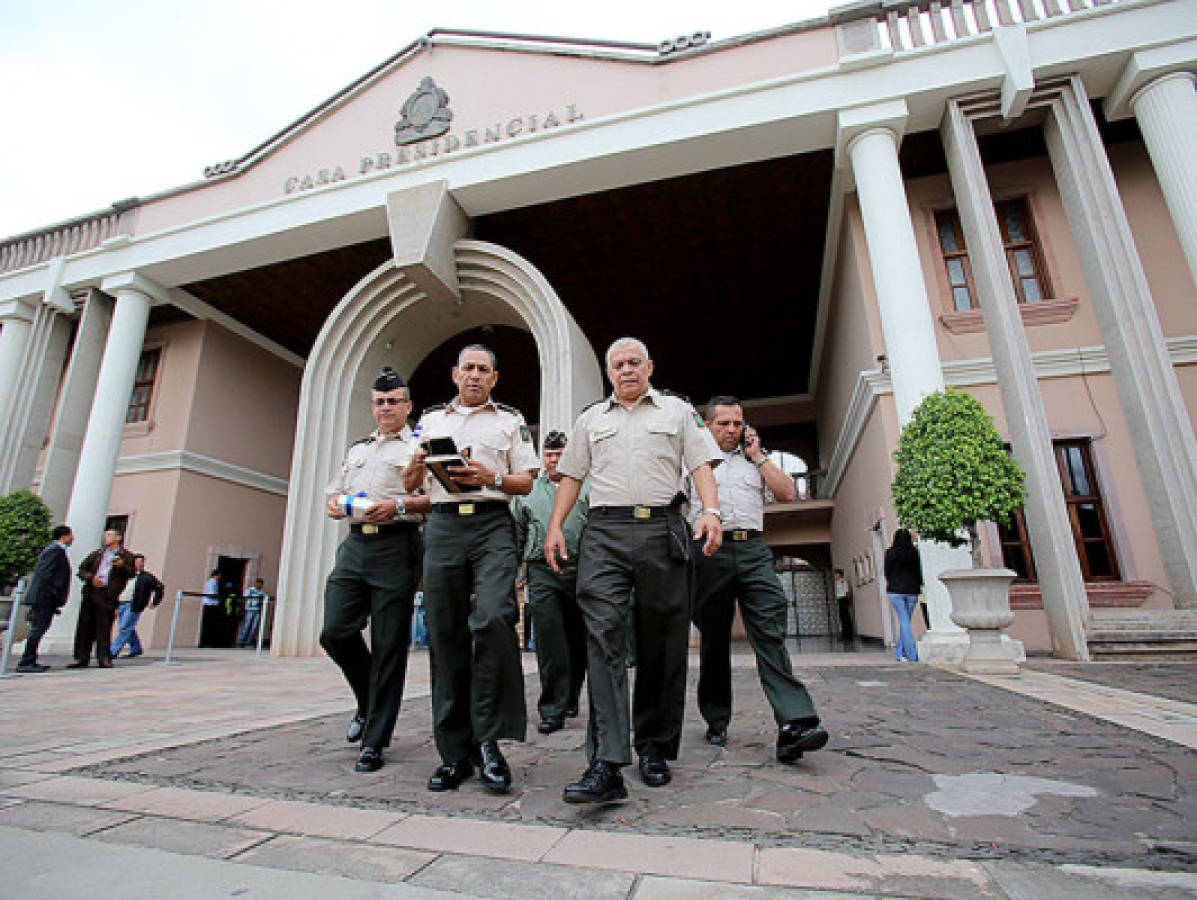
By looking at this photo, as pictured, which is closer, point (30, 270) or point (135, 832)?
point (135, 832)

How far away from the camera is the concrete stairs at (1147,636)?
20.5 ft

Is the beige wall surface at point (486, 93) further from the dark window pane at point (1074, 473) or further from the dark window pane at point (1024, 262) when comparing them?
the dark window pane at point (1074, 473)

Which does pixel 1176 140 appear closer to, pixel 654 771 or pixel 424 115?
pixel 654 771

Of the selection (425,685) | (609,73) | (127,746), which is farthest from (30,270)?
(127,746)

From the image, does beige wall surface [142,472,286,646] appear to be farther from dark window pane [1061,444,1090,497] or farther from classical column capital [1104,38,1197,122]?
classical column capital [1104,38,1197,122]

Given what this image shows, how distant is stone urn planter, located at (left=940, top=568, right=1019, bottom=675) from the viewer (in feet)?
18.3

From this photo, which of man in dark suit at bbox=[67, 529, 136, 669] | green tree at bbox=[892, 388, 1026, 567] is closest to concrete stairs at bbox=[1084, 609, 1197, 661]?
green tree at bbox=[892, 388, 1026, 567]

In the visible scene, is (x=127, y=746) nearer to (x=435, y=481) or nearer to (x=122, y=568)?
(x=435, y=481)

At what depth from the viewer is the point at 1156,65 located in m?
7.80

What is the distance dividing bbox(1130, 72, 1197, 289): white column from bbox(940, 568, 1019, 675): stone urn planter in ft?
16.3

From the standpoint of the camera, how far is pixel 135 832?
176 centimetres

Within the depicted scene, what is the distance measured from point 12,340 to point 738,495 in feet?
52.3

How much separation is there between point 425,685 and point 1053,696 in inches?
193

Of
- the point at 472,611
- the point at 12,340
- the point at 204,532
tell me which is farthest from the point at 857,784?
the point at 12,340
